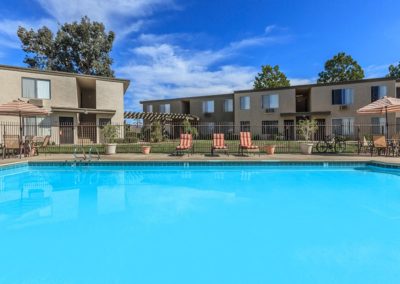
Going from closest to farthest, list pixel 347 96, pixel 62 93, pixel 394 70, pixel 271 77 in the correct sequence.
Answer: pixel 62 93
pixel 347 96
pixel 271 77
pixel 394 70

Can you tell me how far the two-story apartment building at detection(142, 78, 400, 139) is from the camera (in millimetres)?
23406

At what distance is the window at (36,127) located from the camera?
18859mm

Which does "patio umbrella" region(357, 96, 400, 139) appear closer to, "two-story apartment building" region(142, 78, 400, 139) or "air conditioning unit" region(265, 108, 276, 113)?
"two-story apartment building" region(142, 78, 400, 139)

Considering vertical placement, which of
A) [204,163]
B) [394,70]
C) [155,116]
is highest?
[394,70]

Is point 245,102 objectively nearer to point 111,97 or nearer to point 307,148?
point 111,97

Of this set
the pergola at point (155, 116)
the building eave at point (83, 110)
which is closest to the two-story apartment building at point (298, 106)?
the pergola at point (155, 116)

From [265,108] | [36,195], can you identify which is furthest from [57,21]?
[36,195]

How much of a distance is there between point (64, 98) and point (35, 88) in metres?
2.01

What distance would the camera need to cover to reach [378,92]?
23.0 metres

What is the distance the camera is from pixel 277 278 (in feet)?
10.1

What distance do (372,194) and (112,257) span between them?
6.52 meters

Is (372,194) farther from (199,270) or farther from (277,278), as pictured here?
(199,270)

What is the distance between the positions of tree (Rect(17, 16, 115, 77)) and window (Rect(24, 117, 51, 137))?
1868 cm

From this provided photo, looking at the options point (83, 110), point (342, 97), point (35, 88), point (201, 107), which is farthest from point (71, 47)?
point (342, 97)
